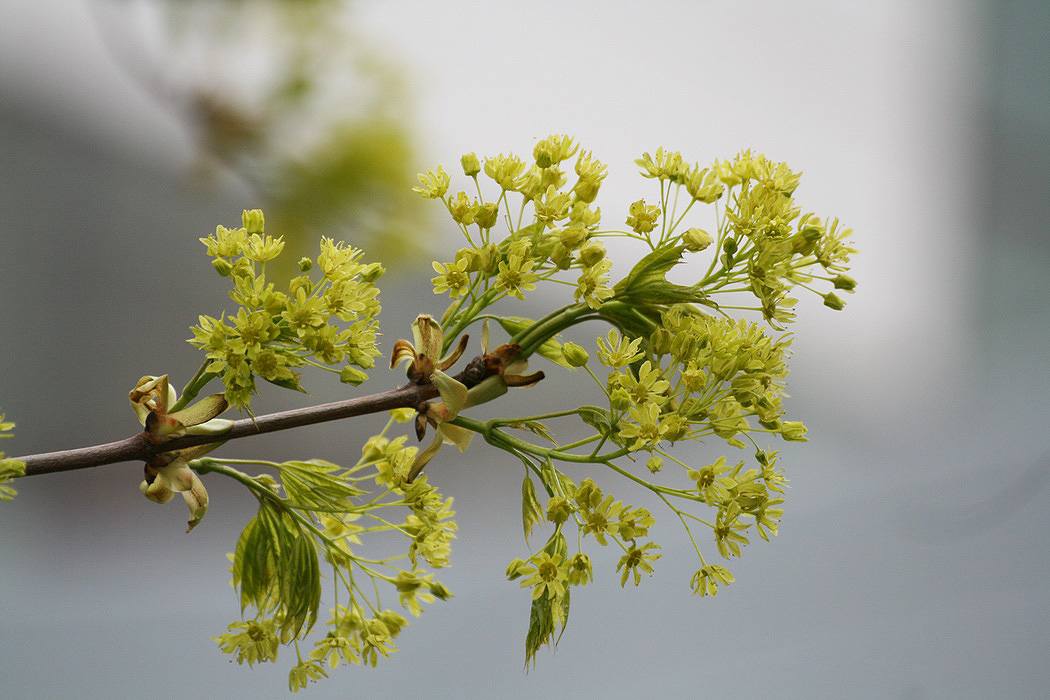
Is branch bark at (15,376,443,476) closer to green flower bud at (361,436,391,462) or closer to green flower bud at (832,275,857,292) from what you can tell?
green flower bud at (361,436,391,462)

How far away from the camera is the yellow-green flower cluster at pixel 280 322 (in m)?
0.22

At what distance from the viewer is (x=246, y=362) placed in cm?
22

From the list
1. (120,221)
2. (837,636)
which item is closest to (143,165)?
(120,221)

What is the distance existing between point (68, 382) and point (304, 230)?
2.45ft

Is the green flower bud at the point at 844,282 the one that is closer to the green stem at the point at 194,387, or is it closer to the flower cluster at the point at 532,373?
the flower cluster at the point at 532,373

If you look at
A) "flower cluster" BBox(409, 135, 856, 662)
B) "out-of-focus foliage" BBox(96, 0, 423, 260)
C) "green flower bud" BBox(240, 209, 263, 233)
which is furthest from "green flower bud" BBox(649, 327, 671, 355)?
"out-of-focus foliage" BBox(96, 0, 423, 260)

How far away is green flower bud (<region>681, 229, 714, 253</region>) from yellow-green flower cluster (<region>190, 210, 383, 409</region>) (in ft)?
0.28

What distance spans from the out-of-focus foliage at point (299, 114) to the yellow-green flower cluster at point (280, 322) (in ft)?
3.17

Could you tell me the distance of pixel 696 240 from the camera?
0.24 meters

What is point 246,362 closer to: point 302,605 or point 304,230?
point 302,605

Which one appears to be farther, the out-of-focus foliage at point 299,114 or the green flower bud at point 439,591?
the out-of-focus foliage at point 299,114

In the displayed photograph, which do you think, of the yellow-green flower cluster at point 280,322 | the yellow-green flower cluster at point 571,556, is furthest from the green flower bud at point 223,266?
the yellow-green flower cluster at point 571,556

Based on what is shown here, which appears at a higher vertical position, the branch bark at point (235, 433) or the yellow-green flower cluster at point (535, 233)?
the yellow-green flower cluster at point (535, 233)

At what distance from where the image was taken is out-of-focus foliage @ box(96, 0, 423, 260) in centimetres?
121
